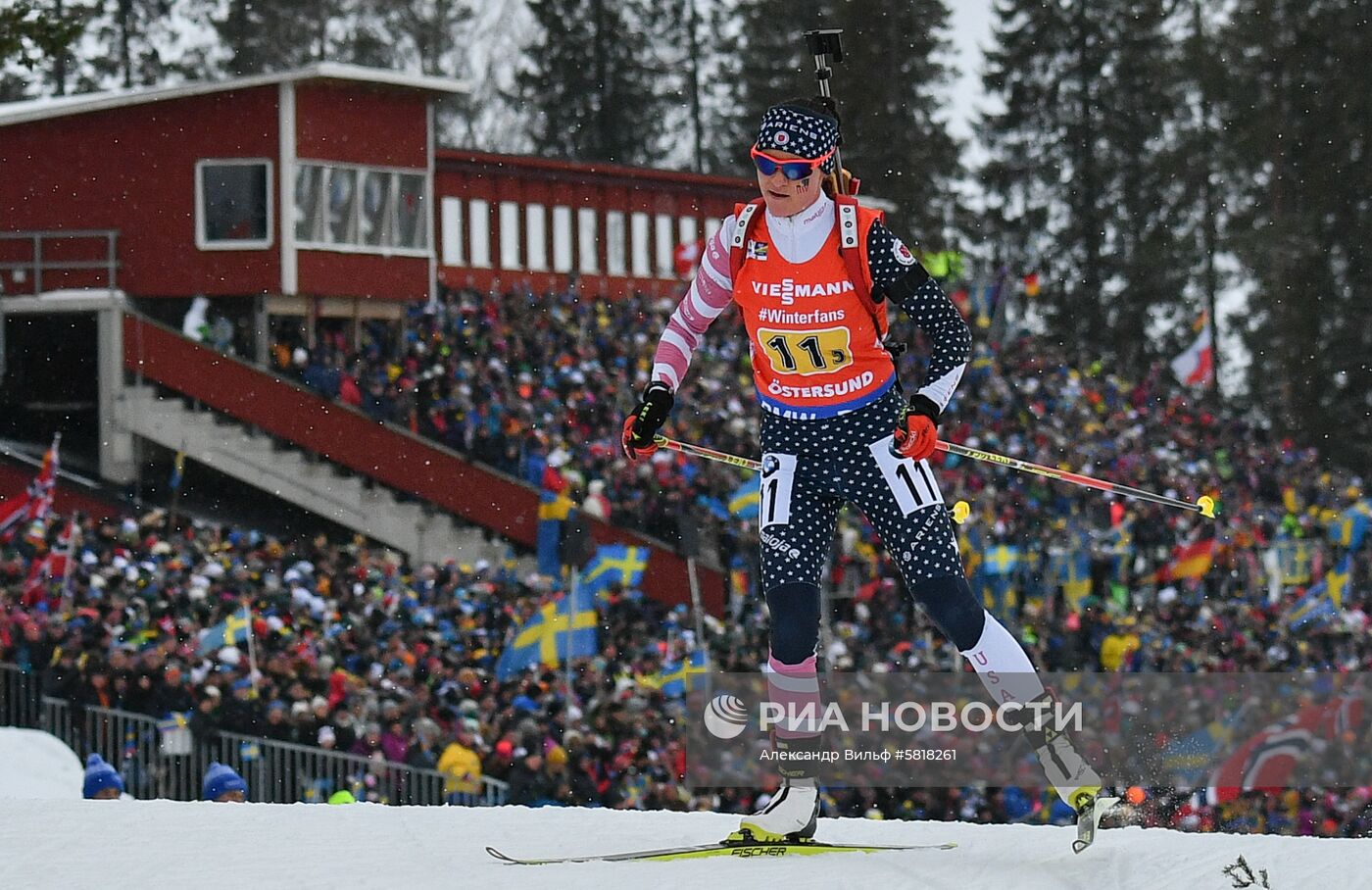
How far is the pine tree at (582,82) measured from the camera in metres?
42.4

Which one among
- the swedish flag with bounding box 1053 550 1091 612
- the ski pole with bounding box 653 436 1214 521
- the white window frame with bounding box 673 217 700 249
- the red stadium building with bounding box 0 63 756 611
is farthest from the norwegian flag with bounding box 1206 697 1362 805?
the white window frame with bounding box 673 217 700 249

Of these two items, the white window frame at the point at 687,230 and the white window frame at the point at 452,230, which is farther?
the white window frame at the point at 687,230

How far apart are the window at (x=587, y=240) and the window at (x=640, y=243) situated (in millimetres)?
767

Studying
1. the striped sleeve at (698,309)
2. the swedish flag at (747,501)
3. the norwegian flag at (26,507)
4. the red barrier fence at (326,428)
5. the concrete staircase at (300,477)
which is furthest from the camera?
the red barrier fence at (326,428)

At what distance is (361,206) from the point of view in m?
26.8

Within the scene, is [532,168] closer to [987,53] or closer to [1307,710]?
[987,53]

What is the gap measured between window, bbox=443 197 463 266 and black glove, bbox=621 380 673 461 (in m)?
28.5

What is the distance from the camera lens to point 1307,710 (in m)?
12.3

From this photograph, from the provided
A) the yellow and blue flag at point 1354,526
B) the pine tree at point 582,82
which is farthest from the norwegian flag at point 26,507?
the pine tree at point 582,82

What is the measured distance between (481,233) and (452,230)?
0.56 m

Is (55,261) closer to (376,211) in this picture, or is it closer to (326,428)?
(376,211)

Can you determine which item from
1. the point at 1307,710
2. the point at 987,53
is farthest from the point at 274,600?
the point at 987,53

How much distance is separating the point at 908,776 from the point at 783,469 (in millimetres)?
6003

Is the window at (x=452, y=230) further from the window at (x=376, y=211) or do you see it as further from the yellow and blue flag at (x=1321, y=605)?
the yellow and blue flag at (x=1321, y=605)
